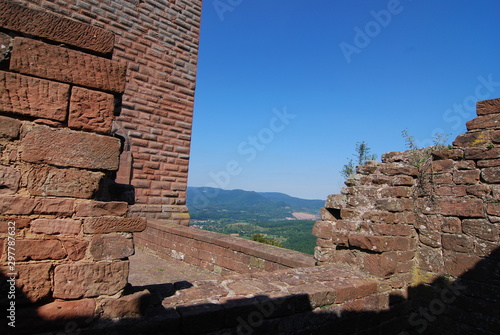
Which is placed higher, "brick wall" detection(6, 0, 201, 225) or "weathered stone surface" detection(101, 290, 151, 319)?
"brick wall" detection(6, 0, 201, 225)

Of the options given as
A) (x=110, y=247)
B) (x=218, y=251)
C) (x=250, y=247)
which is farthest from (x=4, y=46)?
(x=218, y=251)

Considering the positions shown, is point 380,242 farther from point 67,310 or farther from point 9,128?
point 9,128

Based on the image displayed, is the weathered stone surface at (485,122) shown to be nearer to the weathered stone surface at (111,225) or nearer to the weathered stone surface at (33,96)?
the weathered stone surface at (111,225)

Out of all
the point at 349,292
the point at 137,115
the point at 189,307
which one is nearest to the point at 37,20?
the point at 189,307

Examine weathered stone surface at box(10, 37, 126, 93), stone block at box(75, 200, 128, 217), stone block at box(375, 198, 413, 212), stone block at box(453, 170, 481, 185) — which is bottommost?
stone block at box(75, 200, 128, 217)

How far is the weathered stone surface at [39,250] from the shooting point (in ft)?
5.07

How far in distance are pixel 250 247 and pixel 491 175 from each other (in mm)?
3128

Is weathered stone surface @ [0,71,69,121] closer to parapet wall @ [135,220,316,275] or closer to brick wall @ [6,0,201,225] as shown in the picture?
parapet wall @ [135,220,316,275]

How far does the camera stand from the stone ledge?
4.25 m

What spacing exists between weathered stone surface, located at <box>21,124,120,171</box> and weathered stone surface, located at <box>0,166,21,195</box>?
0.27ft

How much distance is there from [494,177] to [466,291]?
1118mm

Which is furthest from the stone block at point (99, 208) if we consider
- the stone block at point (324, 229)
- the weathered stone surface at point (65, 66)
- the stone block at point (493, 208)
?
the stone block at point (493, 208)

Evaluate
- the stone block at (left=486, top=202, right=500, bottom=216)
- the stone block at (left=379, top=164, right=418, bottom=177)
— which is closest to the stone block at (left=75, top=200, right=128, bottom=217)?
the stone block at (left=379, top=164, right=418, bottom=177)

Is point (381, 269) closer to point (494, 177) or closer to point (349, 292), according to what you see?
point (349, 292)
